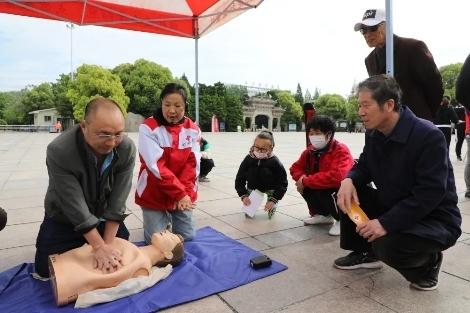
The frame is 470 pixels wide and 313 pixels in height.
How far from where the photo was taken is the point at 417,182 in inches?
88.7

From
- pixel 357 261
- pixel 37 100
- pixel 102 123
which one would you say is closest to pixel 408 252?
pixel 357 261

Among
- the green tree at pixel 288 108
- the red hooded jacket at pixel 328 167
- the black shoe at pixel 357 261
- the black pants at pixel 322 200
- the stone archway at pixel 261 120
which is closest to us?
the black shoe at pixel 357 261

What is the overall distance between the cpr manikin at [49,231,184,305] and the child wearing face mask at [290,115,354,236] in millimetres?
1615

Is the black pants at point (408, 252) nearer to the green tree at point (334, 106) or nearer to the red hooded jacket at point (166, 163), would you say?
the red hooded jacket at point (166, 163)

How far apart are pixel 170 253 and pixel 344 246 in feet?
4.36

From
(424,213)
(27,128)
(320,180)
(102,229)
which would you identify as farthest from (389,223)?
(27,128)

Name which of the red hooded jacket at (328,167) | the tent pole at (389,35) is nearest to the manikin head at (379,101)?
the tent pole at (389,35)

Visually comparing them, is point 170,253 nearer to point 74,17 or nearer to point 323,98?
point 74,17

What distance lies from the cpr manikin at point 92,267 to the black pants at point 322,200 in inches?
64.6

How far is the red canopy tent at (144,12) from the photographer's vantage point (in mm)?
5758

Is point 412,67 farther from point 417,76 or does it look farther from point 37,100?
point 37,100

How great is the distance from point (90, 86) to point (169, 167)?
138 feet

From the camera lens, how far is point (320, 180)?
3.63 m

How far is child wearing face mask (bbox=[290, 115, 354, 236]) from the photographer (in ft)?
11.9
